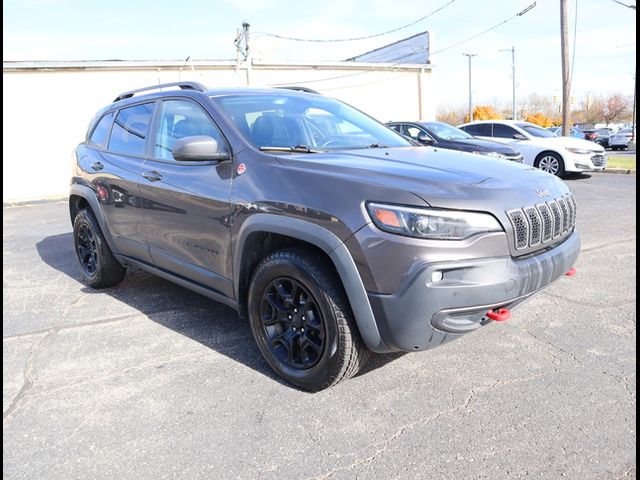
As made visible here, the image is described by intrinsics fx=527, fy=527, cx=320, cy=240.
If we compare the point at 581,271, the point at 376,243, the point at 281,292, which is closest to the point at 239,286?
the point at 281,292

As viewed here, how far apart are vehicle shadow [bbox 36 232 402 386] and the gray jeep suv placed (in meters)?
0.35

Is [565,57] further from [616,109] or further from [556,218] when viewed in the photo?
[616,109]

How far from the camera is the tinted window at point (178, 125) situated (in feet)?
11.9

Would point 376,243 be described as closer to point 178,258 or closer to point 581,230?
point 178,258

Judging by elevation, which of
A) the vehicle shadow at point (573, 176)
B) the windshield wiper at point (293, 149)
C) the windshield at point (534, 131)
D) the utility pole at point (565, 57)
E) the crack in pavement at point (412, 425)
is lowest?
the crack in pavement at point (412, 425)

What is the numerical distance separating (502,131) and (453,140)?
3.66 meters

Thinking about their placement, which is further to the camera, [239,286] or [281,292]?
[239,286]

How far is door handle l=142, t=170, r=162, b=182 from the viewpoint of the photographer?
3891 millimetres

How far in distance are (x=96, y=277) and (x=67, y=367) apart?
1.72 meters

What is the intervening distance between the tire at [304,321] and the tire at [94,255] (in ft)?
7.57

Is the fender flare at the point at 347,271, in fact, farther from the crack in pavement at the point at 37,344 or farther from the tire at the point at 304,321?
the crack in pavement at the point at 37,344

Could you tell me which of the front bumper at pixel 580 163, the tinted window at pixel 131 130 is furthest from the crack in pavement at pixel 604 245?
the front bumper at pixel 580 163

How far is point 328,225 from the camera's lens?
2.67 metres

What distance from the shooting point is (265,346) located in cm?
319
